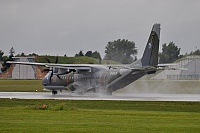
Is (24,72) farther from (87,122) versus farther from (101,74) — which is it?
(87,122)

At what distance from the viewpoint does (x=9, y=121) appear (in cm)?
3184

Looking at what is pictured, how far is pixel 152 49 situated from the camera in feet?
199

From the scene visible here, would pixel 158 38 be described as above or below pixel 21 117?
above

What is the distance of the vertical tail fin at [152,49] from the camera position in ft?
198

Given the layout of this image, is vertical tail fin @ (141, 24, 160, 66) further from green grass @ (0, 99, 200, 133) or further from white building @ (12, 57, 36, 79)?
white building @ (12, 57, 36, 79)

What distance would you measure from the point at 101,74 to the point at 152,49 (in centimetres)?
722

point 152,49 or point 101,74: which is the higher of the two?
point 152,49

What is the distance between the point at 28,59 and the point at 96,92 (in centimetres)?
8249

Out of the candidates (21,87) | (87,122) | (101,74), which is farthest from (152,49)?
(21,87)

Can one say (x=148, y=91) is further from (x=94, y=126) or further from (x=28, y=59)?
(x=28, y=59)

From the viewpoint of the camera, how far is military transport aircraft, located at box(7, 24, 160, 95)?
2381 inches

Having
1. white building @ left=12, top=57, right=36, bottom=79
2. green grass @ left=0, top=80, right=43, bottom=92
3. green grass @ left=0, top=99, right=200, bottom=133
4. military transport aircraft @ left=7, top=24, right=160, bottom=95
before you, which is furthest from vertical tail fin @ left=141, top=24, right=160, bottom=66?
white building @ left=12, top=57, right=36, bottom=79

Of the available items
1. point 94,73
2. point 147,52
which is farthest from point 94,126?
point 94,73

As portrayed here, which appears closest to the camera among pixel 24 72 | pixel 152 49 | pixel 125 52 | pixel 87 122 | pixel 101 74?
pixel 87 122
